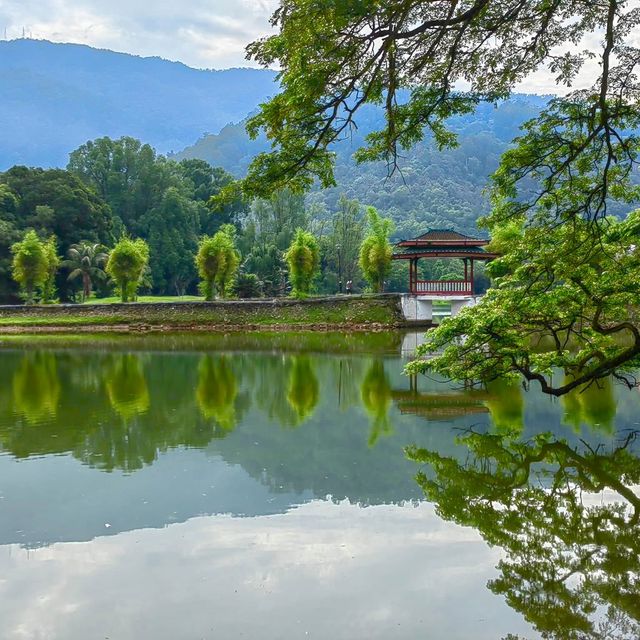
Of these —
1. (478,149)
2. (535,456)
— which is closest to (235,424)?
(535,456)

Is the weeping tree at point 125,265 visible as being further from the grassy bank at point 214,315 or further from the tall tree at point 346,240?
the tall tree at point 346,240

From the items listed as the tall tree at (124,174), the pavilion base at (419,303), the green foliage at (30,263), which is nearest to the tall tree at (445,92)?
the pavilion base at (419,303)

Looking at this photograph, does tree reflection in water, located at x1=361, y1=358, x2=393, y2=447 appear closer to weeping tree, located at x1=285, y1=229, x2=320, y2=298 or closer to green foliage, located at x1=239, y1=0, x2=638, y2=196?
green foliage, located at x1=239, y1=0, x2=638, y2=196

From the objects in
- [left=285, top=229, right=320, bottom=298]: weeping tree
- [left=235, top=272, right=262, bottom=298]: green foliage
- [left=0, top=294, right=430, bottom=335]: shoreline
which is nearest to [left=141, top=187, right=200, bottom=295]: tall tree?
[left=235, top=272, right=262, bottom=298]: green foliage

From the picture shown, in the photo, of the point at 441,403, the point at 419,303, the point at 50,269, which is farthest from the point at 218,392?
the point at 50,269

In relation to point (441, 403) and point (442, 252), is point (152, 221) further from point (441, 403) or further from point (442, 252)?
point (441, 403)

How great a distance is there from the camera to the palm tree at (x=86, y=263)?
5112 centimetres

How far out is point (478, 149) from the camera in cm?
12394

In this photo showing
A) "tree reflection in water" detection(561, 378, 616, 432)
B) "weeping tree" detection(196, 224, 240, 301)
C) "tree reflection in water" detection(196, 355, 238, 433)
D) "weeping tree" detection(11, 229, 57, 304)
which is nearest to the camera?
"tree reflection in water" detection(561, 378, 616, 432)

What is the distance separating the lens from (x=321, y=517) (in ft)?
26.5

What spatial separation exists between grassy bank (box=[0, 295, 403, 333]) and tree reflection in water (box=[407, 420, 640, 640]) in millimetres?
29617

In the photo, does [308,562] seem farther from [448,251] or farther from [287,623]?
[448,251]

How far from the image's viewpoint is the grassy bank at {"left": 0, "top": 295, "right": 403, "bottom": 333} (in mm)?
40781

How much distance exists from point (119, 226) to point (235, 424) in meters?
53.8
